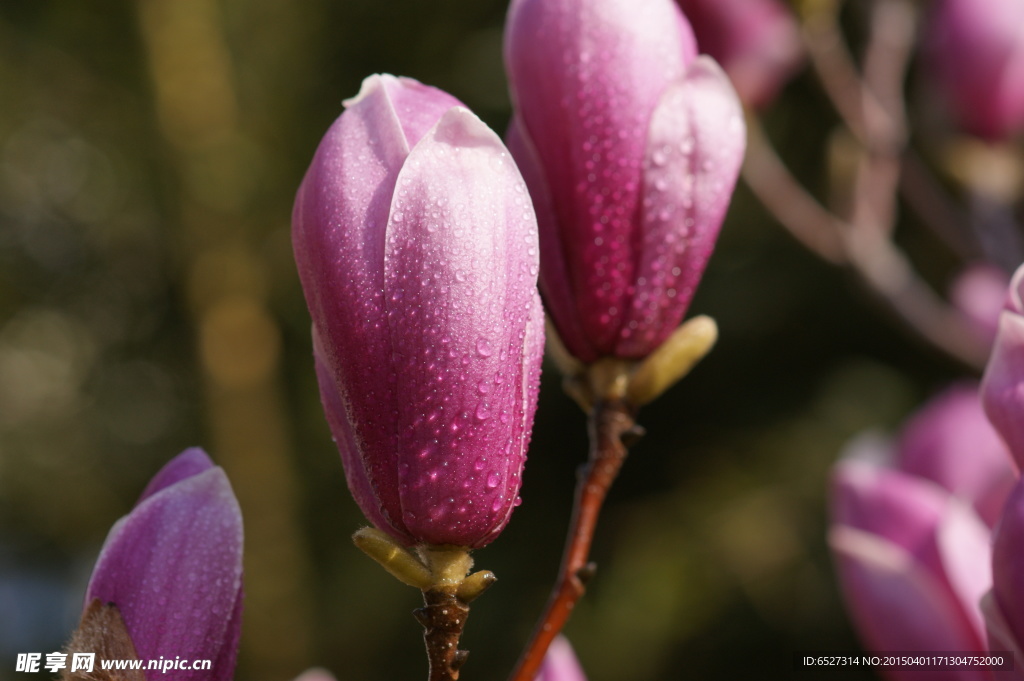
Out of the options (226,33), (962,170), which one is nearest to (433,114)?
(962,170)

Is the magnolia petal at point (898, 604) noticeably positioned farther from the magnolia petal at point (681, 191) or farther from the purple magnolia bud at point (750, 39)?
the purple magnolia bud at point (750, 39)

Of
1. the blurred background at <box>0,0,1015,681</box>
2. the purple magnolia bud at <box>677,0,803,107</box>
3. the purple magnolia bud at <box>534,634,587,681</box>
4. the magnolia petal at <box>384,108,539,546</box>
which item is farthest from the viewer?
the blurred background at <box>0,0,1015,681</box>

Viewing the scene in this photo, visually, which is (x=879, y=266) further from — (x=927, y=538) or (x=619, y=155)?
(x=619, y=155)

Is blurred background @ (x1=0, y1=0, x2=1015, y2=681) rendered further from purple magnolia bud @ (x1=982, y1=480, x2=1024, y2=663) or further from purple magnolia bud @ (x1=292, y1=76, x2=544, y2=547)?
purple magnolia bud @ (x1=292, y1=76, x2=544, y2=547)

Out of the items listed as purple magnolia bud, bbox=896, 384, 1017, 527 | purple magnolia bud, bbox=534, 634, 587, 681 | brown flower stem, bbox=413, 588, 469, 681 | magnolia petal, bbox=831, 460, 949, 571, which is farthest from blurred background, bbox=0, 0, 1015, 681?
brown flower stem, bbox=413, 588, 469, 681

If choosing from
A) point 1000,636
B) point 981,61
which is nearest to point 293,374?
point 981,61

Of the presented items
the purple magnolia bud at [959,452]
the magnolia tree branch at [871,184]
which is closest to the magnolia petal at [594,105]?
the purple magnolia bud at [959,452]

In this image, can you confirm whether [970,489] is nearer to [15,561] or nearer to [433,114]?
[433,114]
